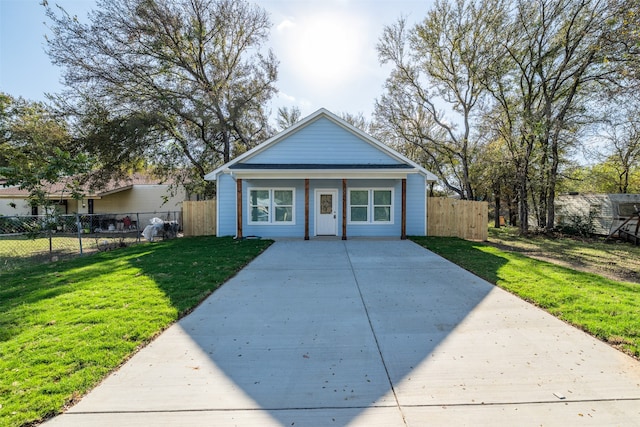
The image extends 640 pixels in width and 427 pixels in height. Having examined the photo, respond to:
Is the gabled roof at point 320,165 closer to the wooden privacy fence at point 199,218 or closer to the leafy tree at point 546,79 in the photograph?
the wooden privacy fence at point 199,218

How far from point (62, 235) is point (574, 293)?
75.2 ft

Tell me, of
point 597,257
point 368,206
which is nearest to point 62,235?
point 368,206

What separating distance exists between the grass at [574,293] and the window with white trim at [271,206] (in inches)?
282

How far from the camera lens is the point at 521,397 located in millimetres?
2527

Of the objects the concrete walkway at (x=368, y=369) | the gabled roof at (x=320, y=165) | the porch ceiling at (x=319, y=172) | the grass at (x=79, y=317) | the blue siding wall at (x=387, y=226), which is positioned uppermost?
the gabled roof at (x=320, y=165)

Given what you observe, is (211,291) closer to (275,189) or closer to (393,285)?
(393,285)

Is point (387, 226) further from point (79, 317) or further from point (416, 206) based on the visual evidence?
point (79, 317)

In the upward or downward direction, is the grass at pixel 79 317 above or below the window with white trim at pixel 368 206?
below

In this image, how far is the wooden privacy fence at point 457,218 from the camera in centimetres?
1331

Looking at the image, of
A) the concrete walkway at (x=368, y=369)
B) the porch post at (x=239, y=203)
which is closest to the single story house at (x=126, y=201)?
the porch post at (x=239, y=203)

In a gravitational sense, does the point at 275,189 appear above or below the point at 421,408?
above

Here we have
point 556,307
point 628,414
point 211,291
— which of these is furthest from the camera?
point 211,291

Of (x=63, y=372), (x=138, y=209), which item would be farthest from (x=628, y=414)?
(x=138, y=209)

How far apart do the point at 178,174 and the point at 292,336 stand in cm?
1818
